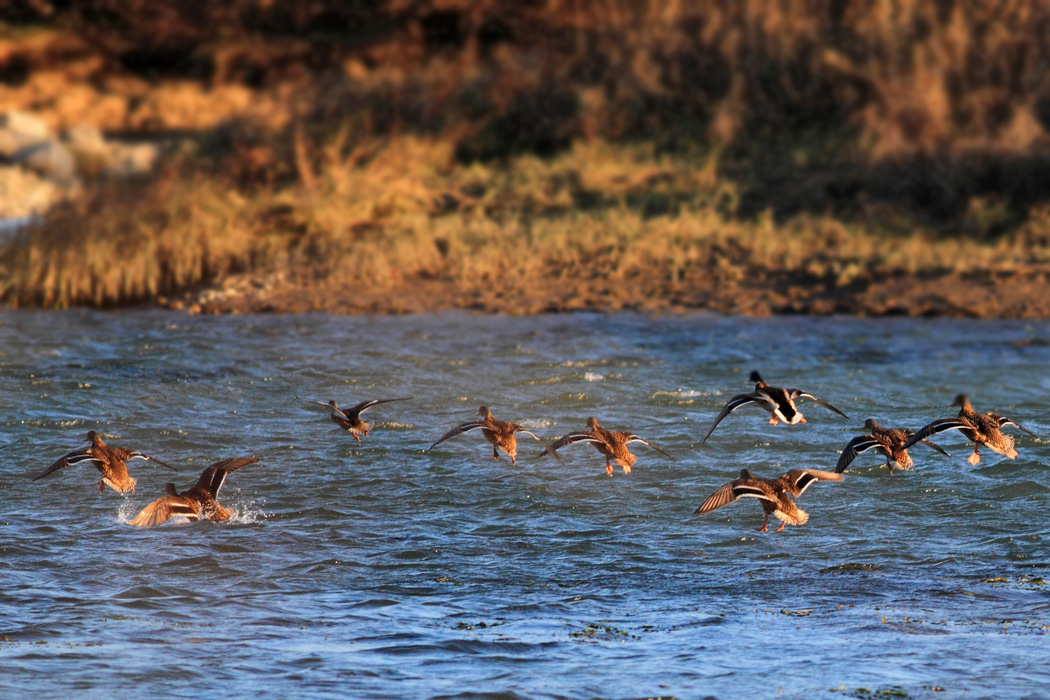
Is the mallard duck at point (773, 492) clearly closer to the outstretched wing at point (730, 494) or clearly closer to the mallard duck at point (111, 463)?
the outstretched wing at point (730, 494)

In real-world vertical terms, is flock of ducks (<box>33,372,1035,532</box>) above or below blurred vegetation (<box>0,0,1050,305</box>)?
below

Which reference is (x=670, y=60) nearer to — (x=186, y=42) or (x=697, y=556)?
(x=186, y=42)

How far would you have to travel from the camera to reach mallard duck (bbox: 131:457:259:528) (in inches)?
437

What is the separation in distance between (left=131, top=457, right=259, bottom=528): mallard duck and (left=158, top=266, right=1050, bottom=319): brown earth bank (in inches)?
367

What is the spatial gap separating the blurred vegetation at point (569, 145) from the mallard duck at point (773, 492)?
35.5ft

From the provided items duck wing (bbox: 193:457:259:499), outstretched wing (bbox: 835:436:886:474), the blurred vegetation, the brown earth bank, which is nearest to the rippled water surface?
duck wing (bbox: 193:457:259:499)

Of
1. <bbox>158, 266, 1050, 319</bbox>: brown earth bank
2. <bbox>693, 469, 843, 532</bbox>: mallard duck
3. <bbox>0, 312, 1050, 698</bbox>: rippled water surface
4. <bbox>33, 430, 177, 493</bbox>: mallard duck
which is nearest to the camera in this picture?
<bbox>0, 312, 1050, 698</bbox>: rippled water surface

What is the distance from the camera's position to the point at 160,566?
11.2 metres

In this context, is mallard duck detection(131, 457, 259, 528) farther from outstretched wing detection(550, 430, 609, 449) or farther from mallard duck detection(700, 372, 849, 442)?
mallard duck detection(700, 372, 849, 442)

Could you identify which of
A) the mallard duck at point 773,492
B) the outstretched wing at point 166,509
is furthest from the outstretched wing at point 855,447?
the outstretched wing at point 166,509

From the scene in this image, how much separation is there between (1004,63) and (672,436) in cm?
1768

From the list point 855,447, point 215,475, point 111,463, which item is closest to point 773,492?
point 855,447

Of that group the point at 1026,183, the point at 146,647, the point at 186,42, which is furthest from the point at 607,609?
the point at 186,42

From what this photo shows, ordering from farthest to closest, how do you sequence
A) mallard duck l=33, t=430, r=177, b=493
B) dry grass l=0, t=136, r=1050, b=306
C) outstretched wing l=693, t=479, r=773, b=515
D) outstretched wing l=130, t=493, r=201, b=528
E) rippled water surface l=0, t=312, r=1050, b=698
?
dry grass l=0, t=136, r=1050, b=306 < mallard duck l=33, t=430, r=177, b=493 < outstretched wing l=130, t=493, r=201, b=528 < outstretched wing l=693, t=479, r=773, b=515 < rippled water surface l=0, t=312, r=1050, b=698
